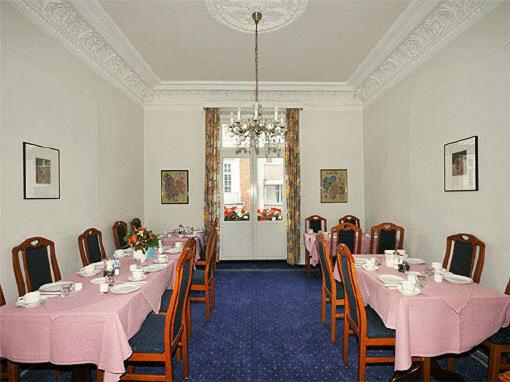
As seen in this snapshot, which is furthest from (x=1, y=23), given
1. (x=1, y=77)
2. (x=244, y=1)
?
(x=244, y=1)

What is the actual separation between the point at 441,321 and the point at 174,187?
5.91 meters

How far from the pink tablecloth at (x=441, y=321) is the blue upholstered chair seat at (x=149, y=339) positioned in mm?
1844

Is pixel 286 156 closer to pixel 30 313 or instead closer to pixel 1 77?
pixel 1 77

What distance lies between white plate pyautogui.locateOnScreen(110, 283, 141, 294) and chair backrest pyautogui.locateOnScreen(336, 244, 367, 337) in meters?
1.86

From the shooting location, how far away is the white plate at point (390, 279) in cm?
275

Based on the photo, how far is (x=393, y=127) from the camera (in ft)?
18.2

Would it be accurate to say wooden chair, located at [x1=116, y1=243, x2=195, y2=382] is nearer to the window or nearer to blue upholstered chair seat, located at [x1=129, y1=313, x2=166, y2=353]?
blue upholstered chair seat, located at [x1=129, y1=313, x2=166, y2=353]

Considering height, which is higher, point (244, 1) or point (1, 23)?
point (244, 1)

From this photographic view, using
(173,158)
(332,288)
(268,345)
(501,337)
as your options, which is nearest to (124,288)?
(268,345)

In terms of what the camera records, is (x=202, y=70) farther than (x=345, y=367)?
Yes

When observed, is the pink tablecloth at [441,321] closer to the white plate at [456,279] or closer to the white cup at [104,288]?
the white plate at [456,279]

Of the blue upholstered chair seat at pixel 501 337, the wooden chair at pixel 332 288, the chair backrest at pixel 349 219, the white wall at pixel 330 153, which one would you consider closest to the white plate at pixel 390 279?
the wooden chair at pixel 332 288

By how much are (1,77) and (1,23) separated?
561 mm

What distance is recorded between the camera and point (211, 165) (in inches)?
275
